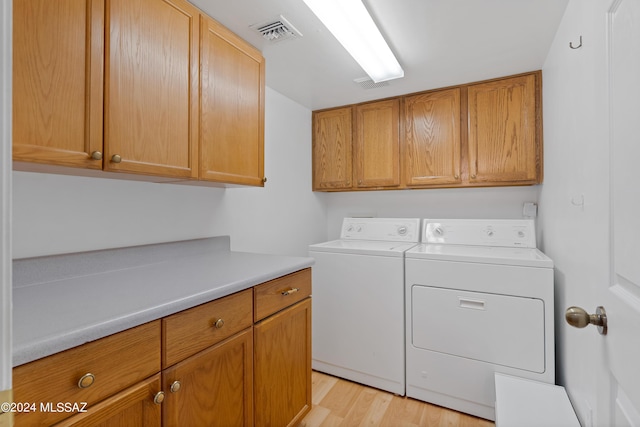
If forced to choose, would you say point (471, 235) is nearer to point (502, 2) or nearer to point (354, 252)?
point (354, 252)

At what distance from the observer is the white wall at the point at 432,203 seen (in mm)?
2355

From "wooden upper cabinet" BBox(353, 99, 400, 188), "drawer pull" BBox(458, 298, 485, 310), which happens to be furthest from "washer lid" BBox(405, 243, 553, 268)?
"wooden upper cabinet" BBox(353, 99, 400, 188)

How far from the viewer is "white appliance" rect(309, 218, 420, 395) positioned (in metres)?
2.02

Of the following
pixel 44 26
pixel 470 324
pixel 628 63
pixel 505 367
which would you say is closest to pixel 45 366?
pixel 44 26

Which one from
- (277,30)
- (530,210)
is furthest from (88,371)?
(530,210)

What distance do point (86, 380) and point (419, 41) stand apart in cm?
199

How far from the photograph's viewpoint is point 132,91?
110cm

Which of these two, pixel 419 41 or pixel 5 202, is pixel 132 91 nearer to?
pixel 5 202

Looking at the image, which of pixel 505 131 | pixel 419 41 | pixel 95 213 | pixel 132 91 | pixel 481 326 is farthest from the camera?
pixel 505 131

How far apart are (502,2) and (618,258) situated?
1.28 m

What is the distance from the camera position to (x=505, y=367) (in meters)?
1.72

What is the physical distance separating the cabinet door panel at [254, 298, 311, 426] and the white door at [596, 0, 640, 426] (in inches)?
42.7

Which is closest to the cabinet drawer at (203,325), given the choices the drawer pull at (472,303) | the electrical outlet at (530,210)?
the drawer pull at (472,303)

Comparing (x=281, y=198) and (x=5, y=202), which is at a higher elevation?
(x=281, y=198)
